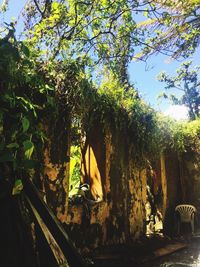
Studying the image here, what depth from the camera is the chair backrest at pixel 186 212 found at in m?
8.50

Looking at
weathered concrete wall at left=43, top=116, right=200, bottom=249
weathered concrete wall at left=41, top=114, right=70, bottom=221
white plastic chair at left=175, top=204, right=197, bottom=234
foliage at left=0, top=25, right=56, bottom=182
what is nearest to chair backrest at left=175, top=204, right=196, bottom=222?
white plastic chair at left=175, top=204, right=197, bottom=234

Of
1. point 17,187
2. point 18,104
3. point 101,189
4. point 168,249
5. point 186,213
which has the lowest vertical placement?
point 168,249

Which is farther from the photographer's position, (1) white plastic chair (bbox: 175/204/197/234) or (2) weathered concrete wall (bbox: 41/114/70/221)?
(1) white plastic chair (bbox: 175/204/197/234)

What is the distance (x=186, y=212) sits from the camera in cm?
855

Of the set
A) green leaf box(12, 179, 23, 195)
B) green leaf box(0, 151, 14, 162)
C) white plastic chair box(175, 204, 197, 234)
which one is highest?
green leaf box(0, 151, 14, 162)

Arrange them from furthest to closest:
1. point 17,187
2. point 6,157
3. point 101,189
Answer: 1. point 101,189
2. point 6,157
3. point 17,187

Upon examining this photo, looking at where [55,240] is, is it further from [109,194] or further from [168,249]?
[168,249]

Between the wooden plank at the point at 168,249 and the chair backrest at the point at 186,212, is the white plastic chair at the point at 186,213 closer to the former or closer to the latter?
the chair backrest at the point at 186,212

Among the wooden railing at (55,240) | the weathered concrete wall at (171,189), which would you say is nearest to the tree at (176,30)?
the weathered concrete wall at (171,189)

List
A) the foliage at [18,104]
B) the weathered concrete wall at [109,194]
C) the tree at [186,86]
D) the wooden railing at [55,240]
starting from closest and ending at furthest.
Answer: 1. the wooden railing at [55,240]
2. the foliage at [18,104]
3. the weathered concrete wall at [109,194]
4. the tree at [186,86]

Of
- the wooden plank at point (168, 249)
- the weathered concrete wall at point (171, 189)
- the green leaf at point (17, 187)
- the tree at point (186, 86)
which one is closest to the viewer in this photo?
the green leaf at point (17, 187)

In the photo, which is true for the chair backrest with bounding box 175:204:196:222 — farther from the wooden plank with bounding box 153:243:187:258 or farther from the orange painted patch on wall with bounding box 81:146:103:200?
the orange painted patch on wall with bounding box 81:146:103:200

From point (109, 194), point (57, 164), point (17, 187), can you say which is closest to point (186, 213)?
point (109, 194)

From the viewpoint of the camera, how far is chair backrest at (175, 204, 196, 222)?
8.50 meters
